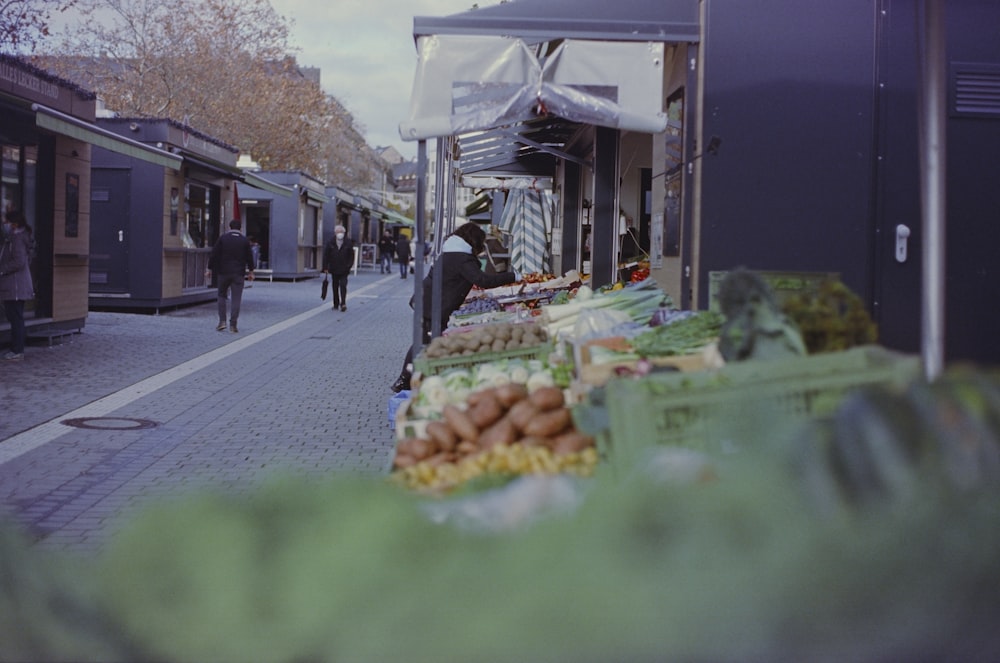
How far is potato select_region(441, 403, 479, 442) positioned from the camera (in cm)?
462

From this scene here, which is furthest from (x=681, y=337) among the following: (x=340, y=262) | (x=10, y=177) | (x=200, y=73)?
(x=200, y=73)

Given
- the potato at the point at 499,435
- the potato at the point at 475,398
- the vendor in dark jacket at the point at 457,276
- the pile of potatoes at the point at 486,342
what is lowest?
the potato at the point at 499,435

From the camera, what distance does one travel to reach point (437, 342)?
7273 millimetres

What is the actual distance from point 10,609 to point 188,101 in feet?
136

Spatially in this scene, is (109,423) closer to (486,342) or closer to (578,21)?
(486,342)

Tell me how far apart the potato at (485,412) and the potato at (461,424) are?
3 centimetres

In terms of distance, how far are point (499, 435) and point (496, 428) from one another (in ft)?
0.31

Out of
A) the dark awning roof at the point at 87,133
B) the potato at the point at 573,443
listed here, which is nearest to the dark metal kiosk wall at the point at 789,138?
the potato at the point at 573,443

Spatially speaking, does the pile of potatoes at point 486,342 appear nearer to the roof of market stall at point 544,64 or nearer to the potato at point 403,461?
the roof of market stall at point 544,64

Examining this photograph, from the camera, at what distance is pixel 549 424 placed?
4.44m

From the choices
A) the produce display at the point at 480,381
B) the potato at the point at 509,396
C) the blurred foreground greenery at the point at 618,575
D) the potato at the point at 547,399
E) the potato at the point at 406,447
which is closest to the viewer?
the blurred foreground greenery at the point at 618,575

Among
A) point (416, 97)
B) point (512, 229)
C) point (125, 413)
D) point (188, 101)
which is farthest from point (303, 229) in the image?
point (416, 97)

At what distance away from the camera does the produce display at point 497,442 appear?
13.2ft

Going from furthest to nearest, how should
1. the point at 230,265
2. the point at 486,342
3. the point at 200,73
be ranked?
the point at 200,73
the point at 230,265
the point at 486,342
